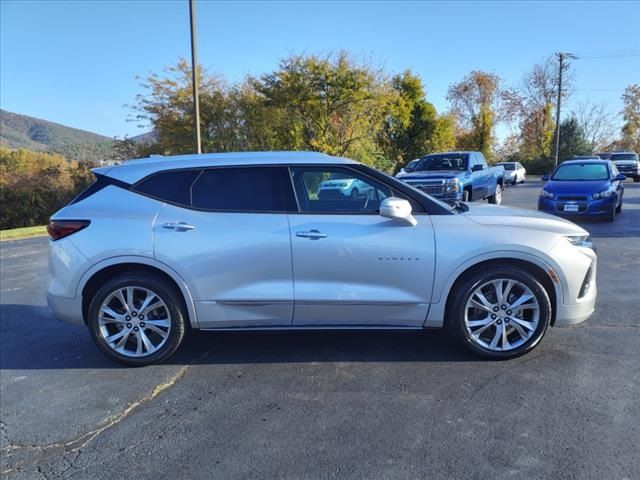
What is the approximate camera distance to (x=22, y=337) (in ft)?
16.4

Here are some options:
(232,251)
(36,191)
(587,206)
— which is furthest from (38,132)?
(232,251)

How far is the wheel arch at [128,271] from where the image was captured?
3939 mm

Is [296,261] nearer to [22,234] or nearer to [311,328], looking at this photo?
[311,328]

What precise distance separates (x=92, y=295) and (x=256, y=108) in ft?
54.9

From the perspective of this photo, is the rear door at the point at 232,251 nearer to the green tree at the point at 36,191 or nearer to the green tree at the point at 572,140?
the green tree at the point at 36,191

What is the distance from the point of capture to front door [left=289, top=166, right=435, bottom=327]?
381 cm

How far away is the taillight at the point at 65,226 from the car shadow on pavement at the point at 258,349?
1184 mm

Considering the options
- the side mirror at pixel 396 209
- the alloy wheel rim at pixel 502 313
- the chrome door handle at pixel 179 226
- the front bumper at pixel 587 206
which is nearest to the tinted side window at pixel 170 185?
the chrome door handle at pixel 179 226

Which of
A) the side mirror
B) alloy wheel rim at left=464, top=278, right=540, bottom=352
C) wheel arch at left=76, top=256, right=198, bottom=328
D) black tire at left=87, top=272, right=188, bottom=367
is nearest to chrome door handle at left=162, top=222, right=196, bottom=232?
wheel arch at left=76, top=256, right=198, bottom=328

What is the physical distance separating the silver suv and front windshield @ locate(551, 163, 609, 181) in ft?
31.4

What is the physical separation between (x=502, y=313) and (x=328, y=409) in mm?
1658

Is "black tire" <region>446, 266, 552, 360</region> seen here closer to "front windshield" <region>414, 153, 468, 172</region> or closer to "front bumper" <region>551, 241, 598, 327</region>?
"front bumper" <region>551, 241, 598, 327</region>

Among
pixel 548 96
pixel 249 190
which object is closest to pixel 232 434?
pixel 249 190

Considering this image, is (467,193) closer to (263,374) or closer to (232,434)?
(263,374)
